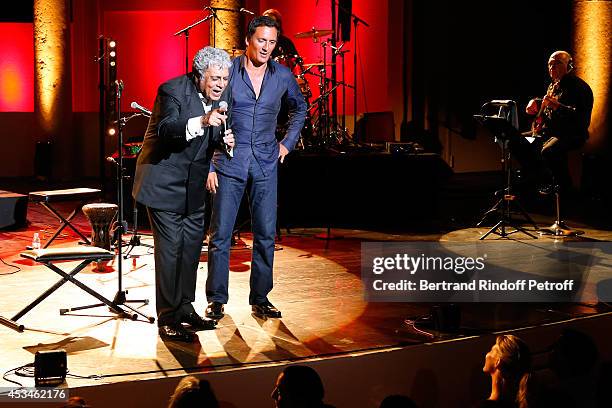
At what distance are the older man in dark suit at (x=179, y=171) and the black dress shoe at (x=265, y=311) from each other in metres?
0.59

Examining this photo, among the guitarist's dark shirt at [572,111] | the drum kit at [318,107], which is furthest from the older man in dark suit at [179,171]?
the drum kit at [318,107]

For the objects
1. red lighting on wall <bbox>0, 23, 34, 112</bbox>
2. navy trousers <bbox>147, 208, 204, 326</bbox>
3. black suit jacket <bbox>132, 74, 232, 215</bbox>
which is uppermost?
red lighting on wall <bbox>0, 23, 34, 112</bbox>

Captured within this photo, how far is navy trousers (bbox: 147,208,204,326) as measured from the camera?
5.11m

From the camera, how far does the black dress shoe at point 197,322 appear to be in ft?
17.5

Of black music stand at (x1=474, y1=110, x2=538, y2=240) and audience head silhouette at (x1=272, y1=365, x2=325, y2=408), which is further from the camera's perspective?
black music stand at (x1=474, y1=110, x2=538, y2=240)

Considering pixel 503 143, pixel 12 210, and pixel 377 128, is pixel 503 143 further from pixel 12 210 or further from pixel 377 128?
pixel 12 210

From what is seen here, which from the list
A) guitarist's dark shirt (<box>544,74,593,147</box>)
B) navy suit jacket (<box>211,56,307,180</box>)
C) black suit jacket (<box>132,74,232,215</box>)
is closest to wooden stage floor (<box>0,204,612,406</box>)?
black suit jacket (<box>132,74,232,215</box>)

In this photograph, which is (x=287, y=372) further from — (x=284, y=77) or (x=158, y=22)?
(x=158, y=22)

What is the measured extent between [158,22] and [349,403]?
1158 cm

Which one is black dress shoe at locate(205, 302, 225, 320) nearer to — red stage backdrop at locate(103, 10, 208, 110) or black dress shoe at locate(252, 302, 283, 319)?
black dress shoe at locate(252, 302, 283, 319)

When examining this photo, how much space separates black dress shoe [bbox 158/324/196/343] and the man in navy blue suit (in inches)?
18.9

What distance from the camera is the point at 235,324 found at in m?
5.47

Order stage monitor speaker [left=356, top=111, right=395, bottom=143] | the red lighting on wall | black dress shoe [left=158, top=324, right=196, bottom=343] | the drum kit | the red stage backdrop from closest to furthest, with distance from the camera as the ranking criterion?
black dress shoe [left=158, top=324, right=196, bottom=343] → the drum kit → stage monitor speaker [left=356, top=111, right=395, bottom=143] → the red stage backdrop → the red lighting on wall

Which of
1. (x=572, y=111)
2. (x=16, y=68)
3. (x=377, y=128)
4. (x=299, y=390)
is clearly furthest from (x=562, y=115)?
(x=16, y=68)
